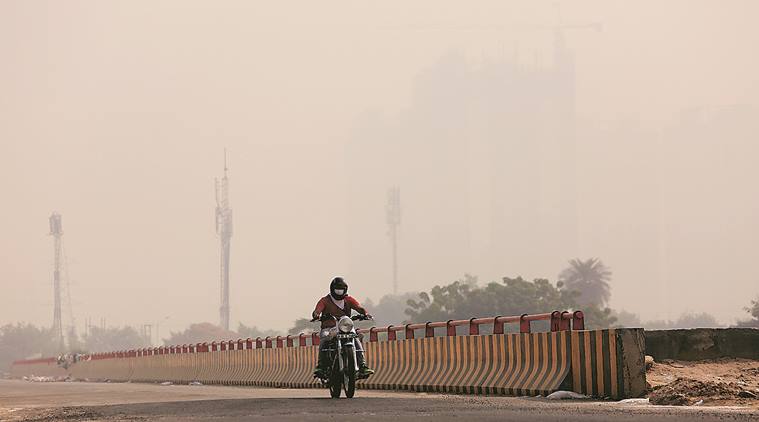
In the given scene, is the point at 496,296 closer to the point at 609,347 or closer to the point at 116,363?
the point at 116,363

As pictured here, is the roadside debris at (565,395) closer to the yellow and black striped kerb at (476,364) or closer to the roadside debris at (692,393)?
the yellow and black striped kerb at (476,364)

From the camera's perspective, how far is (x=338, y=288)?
1997cm

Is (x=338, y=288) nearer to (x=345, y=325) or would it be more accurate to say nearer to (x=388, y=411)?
(x=345, y=325)

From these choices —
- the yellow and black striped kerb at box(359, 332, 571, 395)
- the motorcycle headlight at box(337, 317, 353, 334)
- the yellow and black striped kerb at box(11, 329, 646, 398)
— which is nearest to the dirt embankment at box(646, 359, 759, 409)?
the yellow and black striped kerb at box(11, 329, 646, 398)

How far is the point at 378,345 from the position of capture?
28406 mm

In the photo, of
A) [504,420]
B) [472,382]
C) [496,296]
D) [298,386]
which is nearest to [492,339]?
[472,382]

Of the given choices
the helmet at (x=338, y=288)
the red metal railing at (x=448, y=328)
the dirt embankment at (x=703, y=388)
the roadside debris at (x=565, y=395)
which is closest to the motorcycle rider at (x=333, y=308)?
the helmet at (x=338, y=288)

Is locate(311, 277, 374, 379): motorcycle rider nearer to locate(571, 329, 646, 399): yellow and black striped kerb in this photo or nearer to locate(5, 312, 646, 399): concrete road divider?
locate(5, 312, 646, 399): concrete road divider

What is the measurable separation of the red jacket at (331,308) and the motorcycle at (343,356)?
7 centimetres

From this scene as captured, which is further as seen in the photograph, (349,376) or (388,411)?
(349,376)

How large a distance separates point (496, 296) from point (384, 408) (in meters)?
162

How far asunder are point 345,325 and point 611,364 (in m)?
3.63

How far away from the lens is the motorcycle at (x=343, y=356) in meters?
19.6

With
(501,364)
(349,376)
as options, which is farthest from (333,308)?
→ (501,364)
